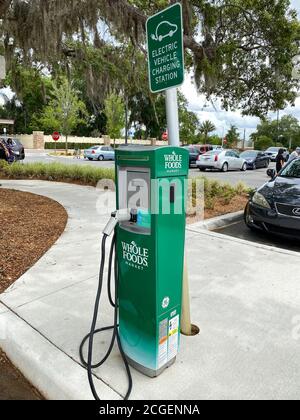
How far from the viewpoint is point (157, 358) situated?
2.29 meters

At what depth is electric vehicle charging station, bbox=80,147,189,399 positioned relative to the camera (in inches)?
84.5

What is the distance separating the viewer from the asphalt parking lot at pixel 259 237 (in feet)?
18.7

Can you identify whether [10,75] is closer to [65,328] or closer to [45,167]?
[45,167]

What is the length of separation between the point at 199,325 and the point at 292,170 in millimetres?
4473

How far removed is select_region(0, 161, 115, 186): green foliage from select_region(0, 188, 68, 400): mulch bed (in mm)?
2888

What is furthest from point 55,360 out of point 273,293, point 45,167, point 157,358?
point 45,167

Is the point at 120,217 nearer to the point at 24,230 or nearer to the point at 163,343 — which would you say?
the point at 163,343

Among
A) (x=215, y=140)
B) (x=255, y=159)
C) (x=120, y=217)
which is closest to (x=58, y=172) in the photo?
(x=120, y=217)

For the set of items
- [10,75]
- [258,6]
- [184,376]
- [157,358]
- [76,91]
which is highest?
[76,91]

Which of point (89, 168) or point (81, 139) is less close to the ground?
point (81, 139)

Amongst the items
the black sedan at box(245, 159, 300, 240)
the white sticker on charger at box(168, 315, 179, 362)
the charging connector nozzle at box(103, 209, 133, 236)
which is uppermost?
the charging connector nozzle at box(103, 209, 133, 236)

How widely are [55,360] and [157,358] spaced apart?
77 centimetres

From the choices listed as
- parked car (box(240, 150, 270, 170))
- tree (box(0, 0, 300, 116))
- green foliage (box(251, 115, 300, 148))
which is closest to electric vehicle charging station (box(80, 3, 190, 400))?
tree (box(0, 0, 300, 116))

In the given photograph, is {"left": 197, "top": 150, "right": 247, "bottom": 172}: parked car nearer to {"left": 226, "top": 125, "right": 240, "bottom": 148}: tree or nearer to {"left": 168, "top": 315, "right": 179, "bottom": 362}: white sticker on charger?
{"left": 168, "top": 315, "right": 179, "bottom": 362}: white sticker on charger
